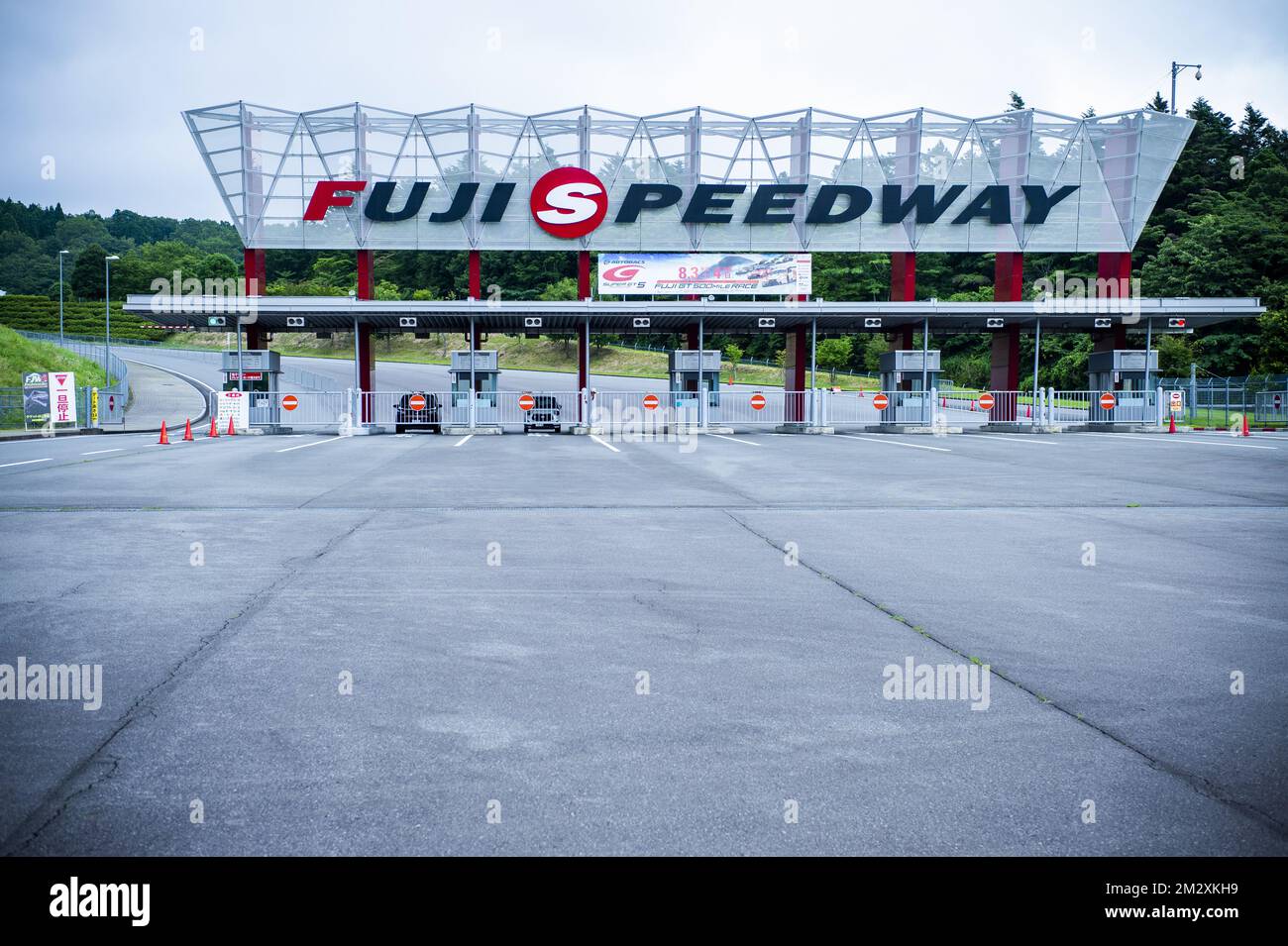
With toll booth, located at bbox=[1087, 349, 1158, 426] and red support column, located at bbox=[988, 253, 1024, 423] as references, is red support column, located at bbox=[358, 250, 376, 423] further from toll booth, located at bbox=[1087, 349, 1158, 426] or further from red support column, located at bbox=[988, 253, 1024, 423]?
toll booth, located at bbox=[1087, 349, 1158, 426]

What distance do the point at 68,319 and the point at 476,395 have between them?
95.7m

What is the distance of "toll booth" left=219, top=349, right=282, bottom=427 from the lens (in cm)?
3841

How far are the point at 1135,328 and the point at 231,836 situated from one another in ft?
154

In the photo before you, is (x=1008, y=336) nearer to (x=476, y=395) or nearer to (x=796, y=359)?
(x=796, y=359)

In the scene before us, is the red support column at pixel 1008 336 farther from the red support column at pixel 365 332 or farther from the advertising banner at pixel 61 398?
the advertising banner at pixel 61 398

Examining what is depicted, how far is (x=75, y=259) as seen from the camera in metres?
141

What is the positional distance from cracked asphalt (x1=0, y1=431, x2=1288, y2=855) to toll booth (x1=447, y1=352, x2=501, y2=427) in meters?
26.3

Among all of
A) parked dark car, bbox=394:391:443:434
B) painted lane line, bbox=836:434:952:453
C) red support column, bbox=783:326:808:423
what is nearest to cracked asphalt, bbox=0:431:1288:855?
painted lane line, bbox=836:434:952:453

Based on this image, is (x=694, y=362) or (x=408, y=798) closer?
(x=408, y=798)

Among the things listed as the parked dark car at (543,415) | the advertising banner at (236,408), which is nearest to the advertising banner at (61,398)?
the advertising banner at (236,408)
